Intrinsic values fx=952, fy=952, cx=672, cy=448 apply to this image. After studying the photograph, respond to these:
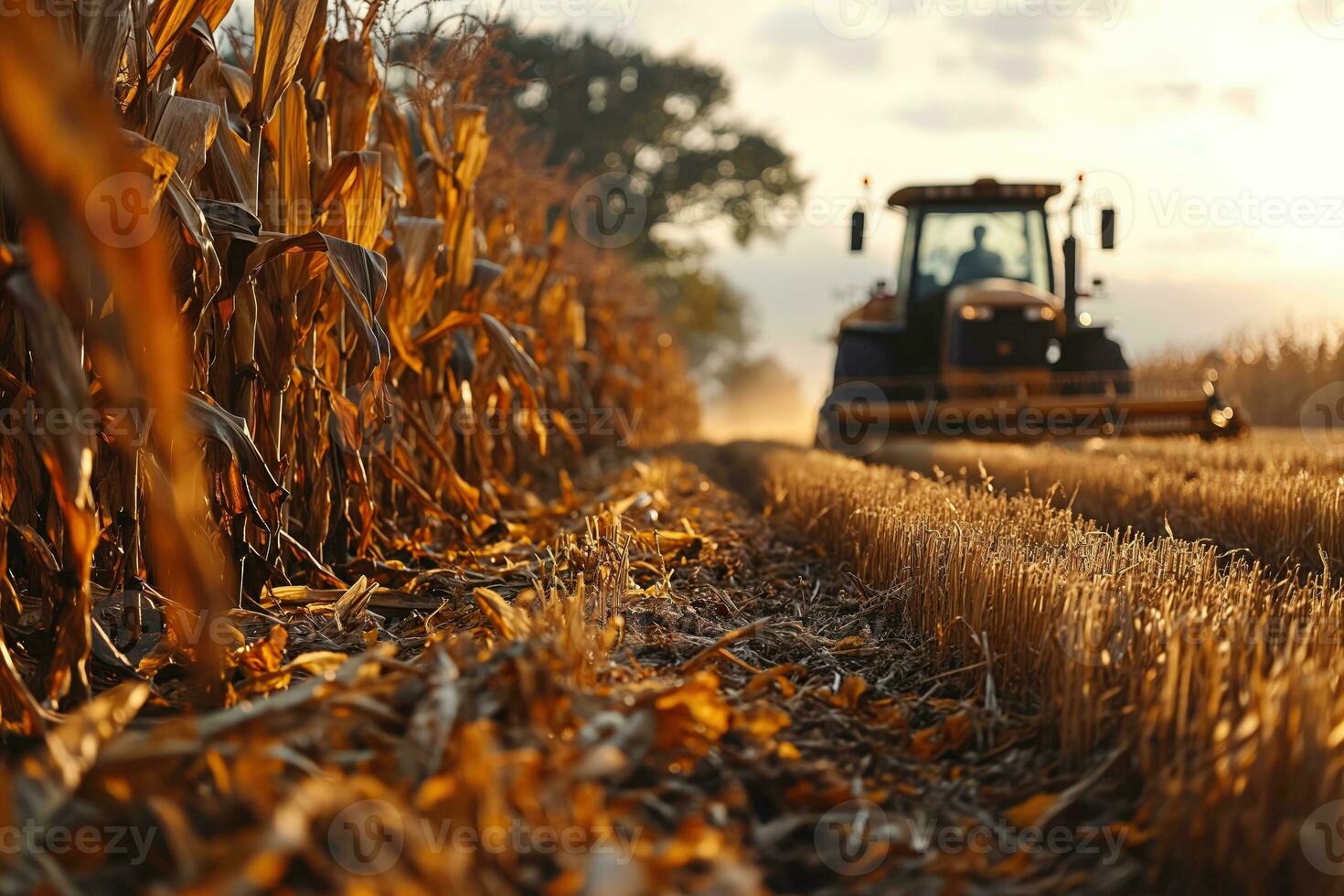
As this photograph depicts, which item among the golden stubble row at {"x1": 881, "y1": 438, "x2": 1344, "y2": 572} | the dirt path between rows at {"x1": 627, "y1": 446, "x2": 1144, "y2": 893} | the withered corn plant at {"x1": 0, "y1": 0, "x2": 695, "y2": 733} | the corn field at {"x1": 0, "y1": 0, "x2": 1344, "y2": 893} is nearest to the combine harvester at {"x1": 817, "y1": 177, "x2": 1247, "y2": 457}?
the golden stubble row at {"x1": 881, "y1": 438, "x2": 1344, "y2": 572}

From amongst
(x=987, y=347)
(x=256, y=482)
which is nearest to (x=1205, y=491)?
(x=256, y=482)

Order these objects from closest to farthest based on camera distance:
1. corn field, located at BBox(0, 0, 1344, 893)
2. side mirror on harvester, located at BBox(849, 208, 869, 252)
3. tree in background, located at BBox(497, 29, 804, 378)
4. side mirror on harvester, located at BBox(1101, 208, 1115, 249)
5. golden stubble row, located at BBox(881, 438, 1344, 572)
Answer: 1. corn field, located at BBox(0, 0, 1344, 893)
2. golden stubble row, located at BBox(881, 438, 1344, 572)
3. side mirror on harvester, located at BBox(1101, 208, 1115, 249)
4. side mirror on harvester, located at BBox(849, 208, 869, 252)
5. tree in background, located at BBox(497, 29, 804, 378)

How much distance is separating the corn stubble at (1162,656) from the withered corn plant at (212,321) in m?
1.43

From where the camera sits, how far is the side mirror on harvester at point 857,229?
8.05m

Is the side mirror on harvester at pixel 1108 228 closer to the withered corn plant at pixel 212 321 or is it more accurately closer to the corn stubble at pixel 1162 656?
the corn stubble at pixel 1162 656

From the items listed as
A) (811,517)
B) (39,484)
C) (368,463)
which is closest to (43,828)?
(39,484)

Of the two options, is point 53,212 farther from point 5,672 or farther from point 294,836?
point 294,836

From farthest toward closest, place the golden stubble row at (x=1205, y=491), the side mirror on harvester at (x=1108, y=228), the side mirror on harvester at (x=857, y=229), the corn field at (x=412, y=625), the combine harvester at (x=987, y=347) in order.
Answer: the side mirror on harvester at (x=857, y=229)
the combine harvester at (x=987, y=347)
the side mirror on harvester at (x=1108, y=228)
the golden stubble row at (x=1205, y=491)
the corn field at (x=412, y=625)

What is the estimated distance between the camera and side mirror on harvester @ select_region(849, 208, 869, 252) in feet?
26.4

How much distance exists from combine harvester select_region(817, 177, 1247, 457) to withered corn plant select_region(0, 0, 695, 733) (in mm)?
4496

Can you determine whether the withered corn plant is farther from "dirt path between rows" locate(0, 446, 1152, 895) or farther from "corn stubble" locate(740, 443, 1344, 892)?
"corn stubble" locate(740, 443, 1344, 892)

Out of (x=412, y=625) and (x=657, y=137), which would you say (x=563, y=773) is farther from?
(x=657, y=137)

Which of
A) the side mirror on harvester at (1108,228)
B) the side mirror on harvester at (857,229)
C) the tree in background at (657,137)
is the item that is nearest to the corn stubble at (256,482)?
the side mirror on harvester at (857,229)

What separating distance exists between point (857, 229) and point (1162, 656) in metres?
6.93
